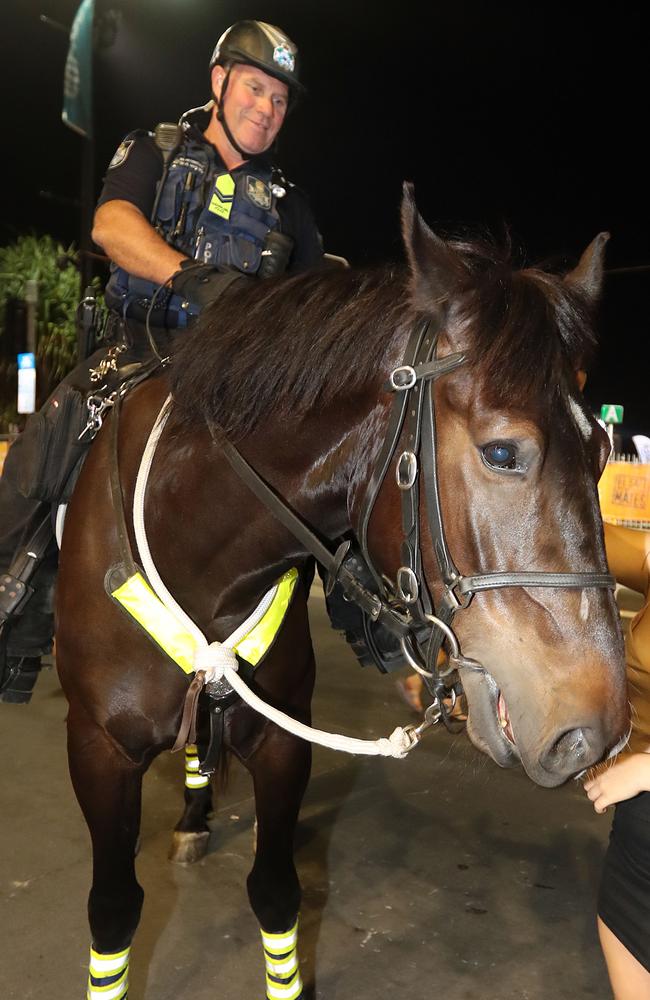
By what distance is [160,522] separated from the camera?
216 centimetres

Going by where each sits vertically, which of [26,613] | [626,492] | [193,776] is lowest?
[626,492]

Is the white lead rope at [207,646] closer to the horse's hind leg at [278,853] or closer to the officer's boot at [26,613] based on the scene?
the horse's hind leg at [278,853]

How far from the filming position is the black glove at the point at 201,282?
2.13m

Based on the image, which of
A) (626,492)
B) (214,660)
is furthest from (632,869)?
(626,492)

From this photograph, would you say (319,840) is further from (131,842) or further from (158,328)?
(158,328)

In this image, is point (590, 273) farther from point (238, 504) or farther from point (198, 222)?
point (198, 222)

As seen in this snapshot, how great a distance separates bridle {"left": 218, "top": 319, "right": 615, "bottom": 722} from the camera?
1501mm

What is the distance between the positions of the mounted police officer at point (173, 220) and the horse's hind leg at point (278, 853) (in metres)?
1.01

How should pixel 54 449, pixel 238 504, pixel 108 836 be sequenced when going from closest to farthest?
pixel 238 504 → pixel 108 836 → pixel 54 449

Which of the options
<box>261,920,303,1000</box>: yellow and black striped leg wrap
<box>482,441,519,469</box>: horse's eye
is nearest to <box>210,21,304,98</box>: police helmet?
<box>482,441,519,469</box>: horse's eye

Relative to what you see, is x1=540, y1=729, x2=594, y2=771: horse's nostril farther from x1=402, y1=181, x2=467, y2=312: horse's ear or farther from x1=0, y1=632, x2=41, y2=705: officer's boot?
x1=0, y1=632, x2=41, y2=705: officer's boot

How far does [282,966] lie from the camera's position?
99.7 inches

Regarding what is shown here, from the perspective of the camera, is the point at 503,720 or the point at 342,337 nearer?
the point at 503,720

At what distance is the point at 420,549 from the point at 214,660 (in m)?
0.76
